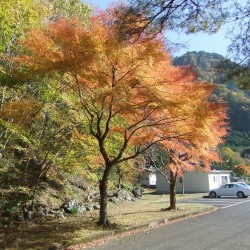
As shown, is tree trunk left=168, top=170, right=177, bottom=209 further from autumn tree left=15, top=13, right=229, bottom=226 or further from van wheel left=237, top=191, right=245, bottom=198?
van wheel left=237, top=191, right=245, bottom=198

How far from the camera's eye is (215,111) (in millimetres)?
10938

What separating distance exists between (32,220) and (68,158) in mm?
3002

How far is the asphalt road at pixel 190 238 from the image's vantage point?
338 inches

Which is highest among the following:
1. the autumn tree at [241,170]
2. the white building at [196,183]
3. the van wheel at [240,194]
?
the autumn tree at [241,170]

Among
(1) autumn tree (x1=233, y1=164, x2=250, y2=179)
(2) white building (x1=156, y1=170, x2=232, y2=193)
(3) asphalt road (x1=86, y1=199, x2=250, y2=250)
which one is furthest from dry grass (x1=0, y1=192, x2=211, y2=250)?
(1) autumn tree (x1=233, y1=164, x2=250, y2=179)

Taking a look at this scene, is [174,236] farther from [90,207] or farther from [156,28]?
[90,207]

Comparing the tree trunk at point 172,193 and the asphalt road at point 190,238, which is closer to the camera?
the asphalt road at point 190,238

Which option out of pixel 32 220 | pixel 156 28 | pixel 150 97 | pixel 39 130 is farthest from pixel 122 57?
pixel 32 220

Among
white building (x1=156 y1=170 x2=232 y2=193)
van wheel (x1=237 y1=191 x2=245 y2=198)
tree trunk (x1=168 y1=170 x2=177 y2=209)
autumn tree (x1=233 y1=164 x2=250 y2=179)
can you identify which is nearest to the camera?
tree trunk (x1=168 y1=170 x2=177 y2=209)

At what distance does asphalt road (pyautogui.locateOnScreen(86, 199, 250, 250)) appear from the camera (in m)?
8.58

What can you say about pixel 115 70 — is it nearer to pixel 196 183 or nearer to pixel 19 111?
pixel 19 111

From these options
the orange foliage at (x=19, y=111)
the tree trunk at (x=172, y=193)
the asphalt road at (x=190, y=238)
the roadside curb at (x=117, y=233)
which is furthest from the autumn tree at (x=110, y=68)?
the tree trunk at (x=172, y=193)

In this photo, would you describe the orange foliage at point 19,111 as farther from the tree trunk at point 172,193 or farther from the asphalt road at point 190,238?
the tree trunk at point 172,193

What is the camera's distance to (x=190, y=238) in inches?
380
